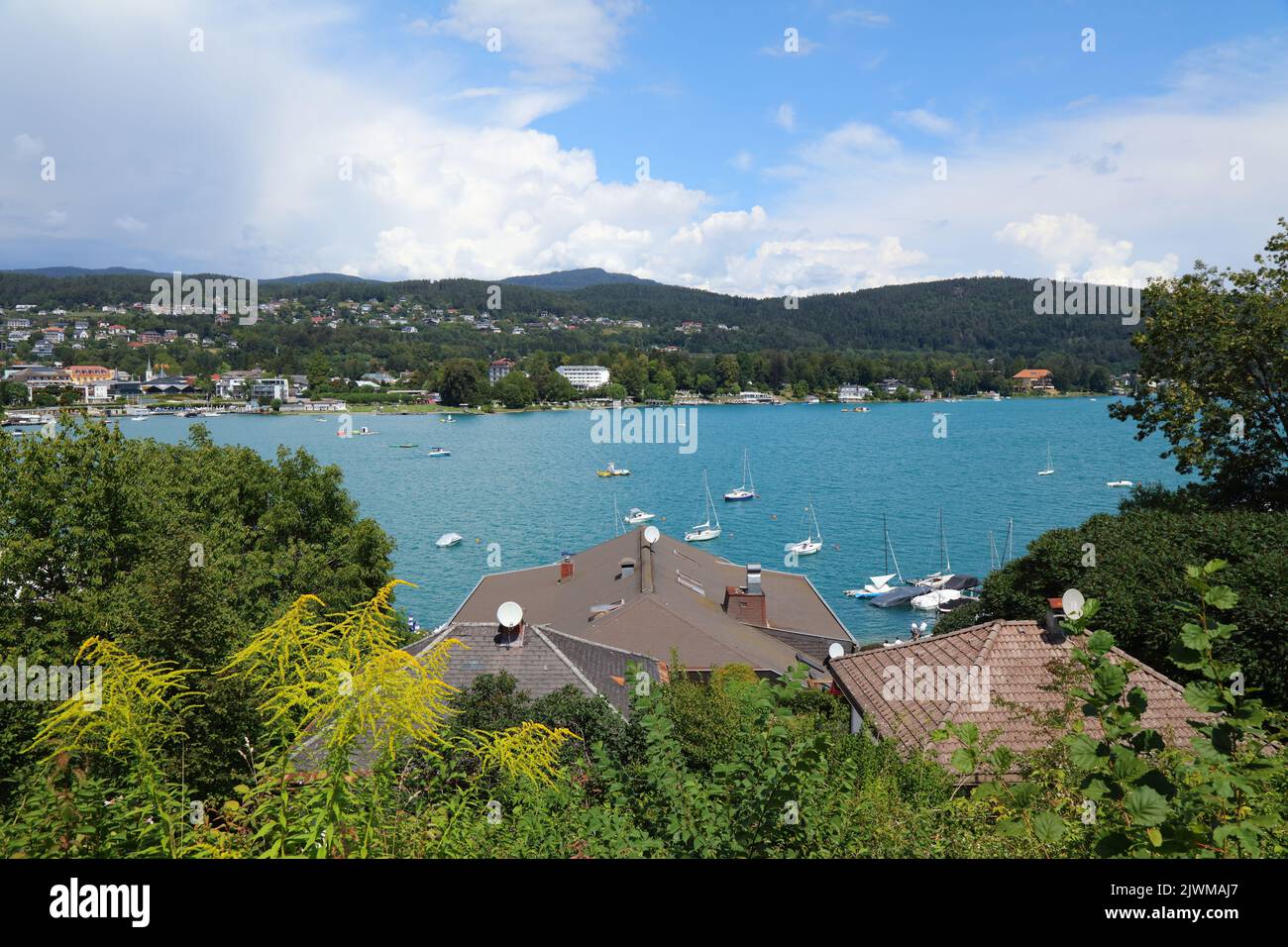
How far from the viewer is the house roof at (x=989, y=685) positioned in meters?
11.1

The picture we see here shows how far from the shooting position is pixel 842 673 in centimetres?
Result: 1391

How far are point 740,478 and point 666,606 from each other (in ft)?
203

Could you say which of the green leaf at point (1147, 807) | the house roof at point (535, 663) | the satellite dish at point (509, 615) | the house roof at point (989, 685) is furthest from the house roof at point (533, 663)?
the green leaf at point (1147, 807)

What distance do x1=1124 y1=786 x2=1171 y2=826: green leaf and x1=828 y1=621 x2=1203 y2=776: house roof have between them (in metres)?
8.66

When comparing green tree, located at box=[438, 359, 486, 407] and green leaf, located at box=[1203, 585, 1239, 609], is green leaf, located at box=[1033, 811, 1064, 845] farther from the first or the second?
green tree, located at box=[438, 359, 486, 407]

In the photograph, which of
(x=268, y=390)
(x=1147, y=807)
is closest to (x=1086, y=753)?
(x=1147, y=807)

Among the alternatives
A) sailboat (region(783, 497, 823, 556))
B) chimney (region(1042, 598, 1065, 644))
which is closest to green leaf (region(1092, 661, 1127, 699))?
chimney (region(1042, 598, 1065, 644))

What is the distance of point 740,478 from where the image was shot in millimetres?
82062

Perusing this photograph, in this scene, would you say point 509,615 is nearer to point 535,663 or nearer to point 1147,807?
point 535,663

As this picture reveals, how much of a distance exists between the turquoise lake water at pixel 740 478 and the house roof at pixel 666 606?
27.9ft

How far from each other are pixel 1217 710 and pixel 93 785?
392cm

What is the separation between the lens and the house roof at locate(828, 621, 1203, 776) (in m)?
11.1
